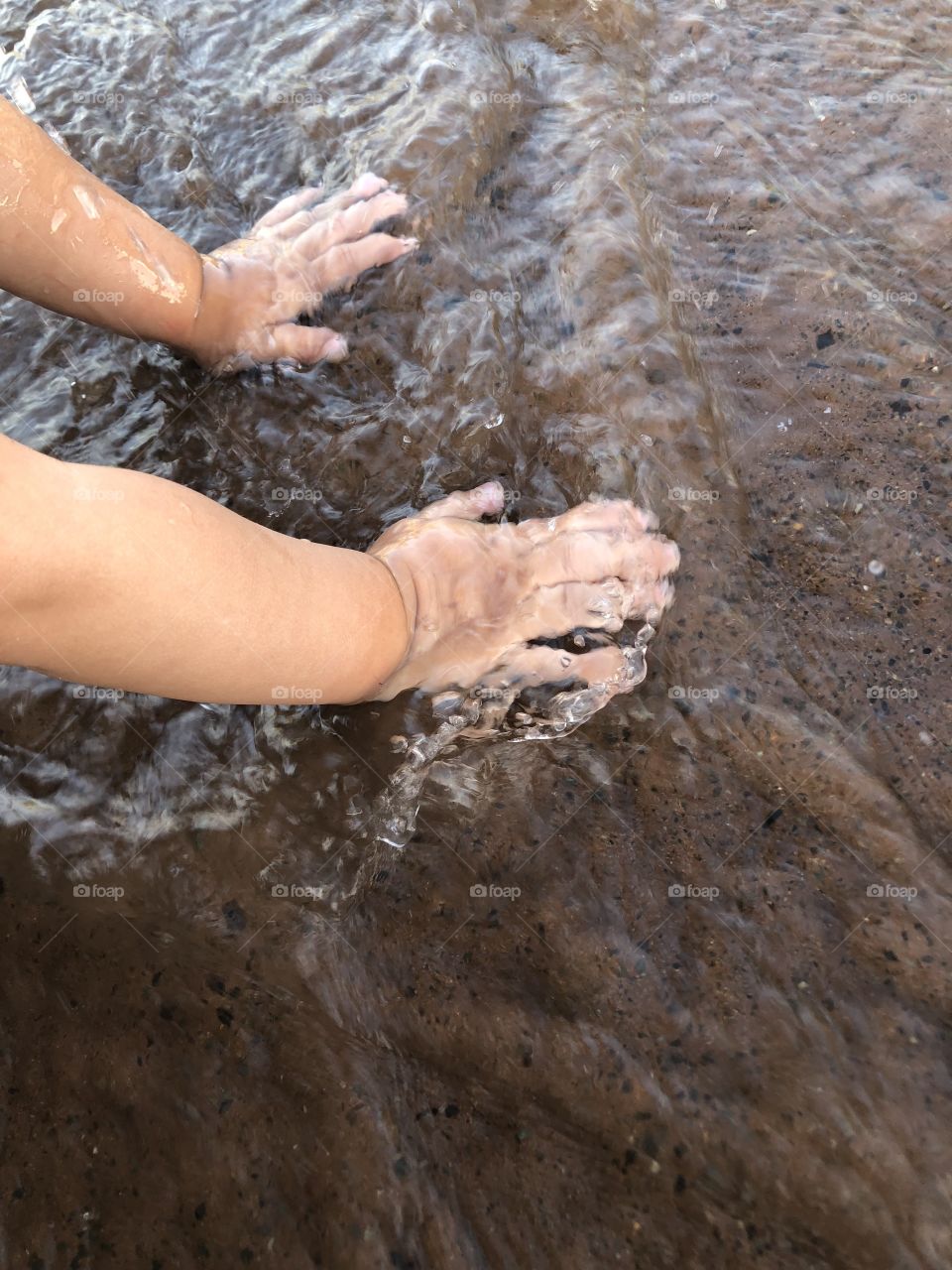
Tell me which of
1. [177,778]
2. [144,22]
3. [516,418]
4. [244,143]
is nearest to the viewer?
[177,778]

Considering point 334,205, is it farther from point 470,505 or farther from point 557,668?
point 557,668

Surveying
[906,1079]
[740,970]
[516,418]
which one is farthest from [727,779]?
[516,418]

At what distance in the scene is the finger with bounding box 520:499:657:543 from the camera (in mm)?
1529

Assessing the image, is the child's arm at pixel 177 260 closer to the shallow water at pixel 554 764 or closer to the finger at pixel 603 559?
the shallow water at pixel 554 764

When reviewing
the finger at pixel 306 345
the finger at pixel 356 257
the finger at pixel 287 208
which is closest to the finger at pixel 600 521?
the finger at pixel 306 345

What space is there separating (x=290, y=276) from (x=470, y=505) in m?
0.65

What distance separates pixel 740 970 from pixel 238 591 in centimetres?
87

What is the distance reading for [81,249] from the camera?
1.52 metres

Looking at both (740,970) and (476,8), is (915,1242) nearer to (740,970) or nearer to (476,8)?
(740,970)

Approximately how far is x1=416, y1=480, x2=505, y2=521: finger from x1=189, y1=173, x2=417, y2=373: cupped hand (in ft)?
1.42

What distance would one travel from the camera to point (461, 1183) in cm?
116

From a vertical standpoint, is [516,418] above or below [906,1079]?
above

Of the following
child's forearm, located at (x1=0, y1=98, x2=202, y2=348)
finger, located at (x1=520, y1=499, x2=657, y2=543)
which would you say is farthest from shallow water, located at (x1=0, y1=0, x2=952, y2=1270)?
child's forearm, located at (x1=0, y1=98, x2=202, y2=348)

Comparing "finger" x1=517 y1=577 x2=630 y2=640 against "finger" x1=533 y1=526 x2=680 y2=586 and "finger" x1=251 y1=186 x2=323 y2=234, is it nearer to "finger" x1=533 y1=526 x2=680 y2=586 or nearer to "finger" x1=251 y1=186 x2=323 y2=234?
"finger" x1=533 y1=526 x2=680 y2=586
